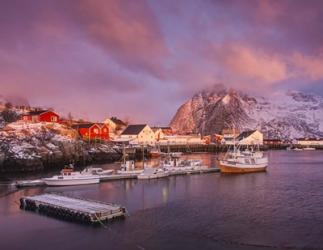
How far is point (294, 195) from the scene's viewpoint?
40.6 metres

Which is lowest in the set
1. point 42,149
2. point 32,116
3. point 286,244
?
point 286,244

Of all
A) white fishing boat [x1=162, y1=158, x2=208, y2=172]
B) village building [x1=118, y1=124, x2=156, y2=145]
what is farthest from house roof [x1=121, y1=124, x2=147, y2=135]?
white fishing boat [x1=162, y1=158, x2=208, y2=172]

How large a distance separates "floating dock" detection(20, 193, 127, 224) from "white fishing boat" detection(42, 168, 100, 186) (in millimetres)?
11097

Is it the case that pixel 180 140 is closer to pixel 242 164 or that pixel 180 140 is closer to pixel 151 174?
pixel 242 164

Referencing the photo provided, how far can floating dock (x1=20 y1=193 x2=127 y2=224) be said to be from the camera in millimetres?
28750

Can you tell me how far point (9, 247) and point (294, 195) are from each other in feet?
89.8

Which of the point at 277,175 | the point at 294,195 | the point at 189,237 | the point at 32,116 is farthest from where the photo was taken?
the point at 32,116

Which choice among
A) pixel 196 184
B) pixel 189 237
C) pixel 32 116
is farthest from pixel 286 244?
Result: pixel 32 116

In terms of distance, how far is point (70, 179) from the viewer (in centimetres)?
4756

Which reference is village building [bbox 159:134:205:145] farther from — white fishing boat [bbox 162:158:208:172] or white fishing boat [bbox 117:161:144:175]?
white fishing boat [bbox 117:161:144:175]

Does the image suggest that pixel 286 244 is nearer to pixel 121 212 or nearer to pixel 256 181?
pixel 121 212

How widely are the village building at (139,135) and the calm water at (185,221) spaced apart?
7874 cm

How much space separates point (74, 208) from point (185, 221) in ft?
26.7

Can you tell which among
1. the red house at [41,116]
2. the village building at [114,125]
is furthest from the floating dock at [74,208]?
the village building at [114,125]
